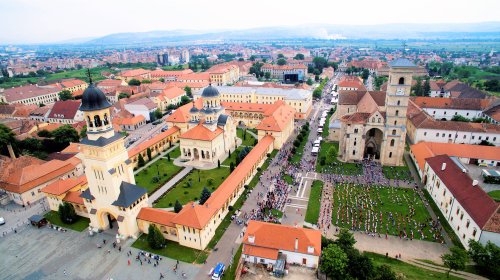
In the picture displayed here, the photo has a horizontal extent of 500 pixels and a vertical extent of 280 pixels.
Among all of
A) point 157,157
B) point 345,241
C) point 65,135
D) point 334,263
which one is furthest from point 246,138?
point 334,263

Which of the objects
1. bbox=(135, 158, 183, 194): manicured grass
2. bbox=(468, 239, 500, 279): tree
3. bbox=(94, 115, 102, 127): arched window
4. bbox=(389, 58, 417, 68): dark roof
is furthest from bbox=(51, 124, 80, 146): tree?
bbox=(468, 239, 500, 279): tree

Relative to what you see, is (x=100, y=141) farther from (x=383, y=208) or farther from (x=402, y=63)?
(x=402, y=63)

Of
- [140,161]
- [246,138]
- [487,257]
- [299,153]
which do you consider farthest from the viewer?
[246,138]

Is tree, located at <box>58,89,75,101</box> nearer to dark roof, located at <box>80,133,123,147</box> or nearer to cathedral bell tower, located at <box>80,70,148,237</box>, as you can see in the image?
cathedral bell tower, located at <box>80,70,148,237</box>

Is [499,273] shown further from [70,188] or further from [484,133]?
[70,188]

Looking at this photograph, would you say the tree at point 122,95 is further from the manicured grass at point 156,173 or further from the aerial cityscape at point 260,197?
the manicured grass at point 156,173
